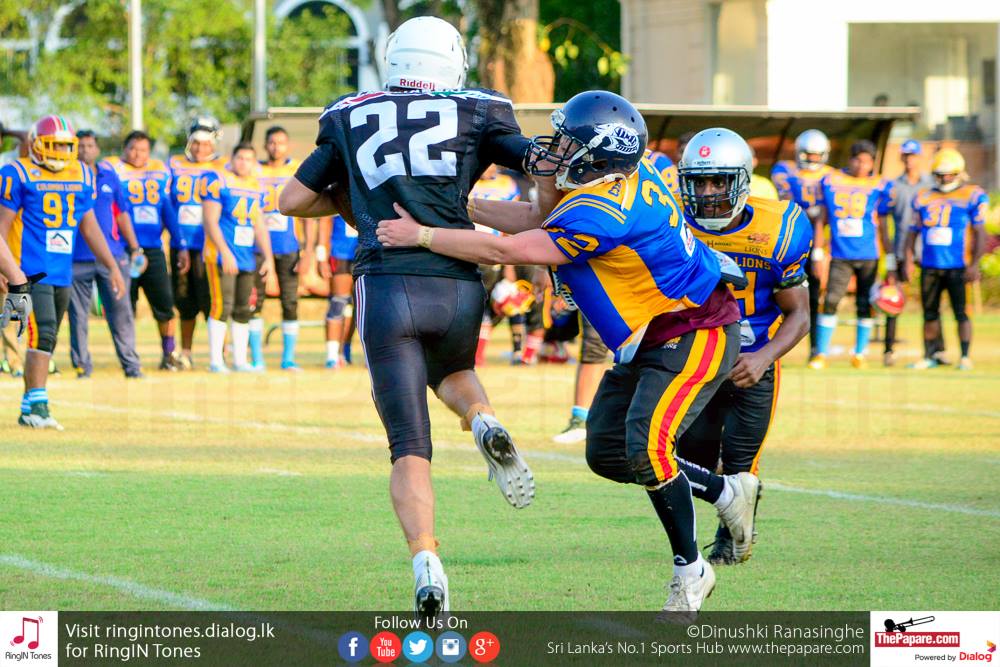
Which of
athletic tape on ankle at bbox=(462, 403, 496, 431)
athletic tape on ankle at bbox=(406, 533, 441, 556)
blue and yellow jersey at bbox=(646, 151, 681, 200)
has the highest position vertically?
blue and yellow jersey at bbox=(646, 151, 681, 200)

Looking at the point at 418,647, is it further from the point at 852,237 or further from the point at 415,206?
the point at 852,237

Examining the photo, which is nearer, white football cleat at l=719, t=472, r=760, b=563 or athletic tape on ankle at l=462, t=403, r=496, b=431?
athletic tape on ankle at l=462, t=403, r=496, b=431

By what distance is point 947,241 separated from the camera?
15.2 m

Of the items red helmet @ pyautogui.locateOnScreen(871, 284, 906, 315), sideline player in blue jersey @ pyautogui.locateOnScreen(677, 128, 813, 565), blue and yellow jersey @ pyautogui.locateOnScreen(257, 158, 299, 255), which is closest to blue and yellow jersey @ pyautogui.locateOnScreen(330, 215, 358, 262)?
blue and yellow jersey @ pyautogui.locateOnScreen(257, 158, 299, 255)

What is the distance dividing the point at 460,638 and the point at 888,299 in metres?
11.1

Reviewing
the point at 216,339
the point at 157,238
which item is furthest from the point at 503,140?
the point at 157,238

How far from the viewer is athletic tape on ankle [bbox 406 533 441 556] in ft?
17.4

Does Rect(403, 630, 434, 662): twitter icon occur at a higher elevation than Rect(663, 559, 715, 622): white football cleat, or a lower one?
lower

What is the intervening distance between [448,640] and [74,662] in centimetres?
111

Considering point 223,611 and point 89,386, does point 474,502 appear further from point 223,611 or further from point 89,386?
point 89,386

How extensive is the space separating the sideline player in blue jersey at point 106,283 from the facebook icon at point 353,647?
9.08 meters

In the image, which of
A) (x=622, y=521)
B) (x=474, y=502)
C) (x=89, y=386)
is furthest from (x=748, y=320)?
(x=89, y=386)

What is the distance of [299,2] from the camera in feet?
153

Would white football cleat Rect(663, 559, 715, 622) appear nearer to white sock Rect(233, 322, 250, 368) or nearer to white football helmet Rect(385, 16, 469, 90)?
white football helmet Rect(385, 16, 469, 90)
